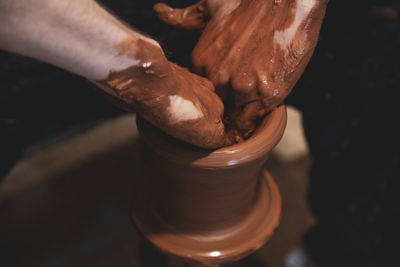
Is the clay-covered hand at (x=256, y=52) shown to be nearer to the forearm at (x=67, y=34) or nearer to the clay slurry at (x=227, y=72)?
the clay slurry at (x=227, y=72)

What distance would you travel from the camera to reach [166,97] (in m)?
0.56

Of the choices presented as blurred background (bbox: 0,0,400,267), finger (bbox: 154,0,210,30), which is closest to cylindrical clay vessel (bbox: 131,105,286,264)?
blurred background (bbox: 0,0,400,267)

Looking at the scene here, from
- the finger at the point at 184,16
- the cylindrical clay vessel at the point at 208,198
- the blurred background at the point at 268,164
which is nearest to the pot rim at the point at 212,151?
the cylindrical clay vessel at the point at 208,198

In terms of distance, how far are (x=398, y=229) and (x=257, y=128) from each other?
791 millimetres

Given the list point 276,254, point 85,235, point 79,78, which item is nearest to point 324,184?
point 276,254

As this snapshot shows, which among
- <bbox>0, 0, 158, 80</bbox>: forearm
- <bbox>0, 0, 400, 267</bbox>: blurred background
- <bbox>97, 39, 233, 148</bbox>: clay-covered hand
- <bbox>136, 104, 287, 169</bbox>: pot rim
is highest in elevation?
<bbox>0, 0, 158, 80</bbox>: forearm

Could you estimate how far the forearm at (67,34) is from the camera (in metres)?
0.44

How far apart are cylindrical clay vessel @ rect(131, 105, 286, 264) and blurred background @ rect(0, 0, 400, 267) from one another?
0.52 ft

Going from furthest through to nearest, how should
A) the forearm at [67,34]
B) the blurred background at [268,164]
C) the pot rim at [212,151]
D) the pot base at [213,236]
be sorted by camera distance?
the blurred background at [268,164] < the pot base at [213,236] < the pot rim at [212,151] < the forearm at [67,34]

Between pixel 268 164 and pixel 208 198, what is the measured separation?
110 centimetres

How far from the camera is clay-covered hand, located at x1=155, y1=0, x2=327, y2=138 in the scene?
66cm

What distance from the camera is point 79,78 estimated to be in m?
1.04

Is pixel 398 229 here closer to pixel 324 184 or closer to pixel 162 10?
pixel 324 184

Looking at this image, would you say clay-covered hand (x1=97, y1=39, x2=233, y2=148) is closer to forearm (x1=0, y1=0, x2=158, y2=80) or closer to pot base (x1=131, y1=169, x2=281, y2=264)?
forearm (x1=0, y1=0, x2=158, y2=80)
